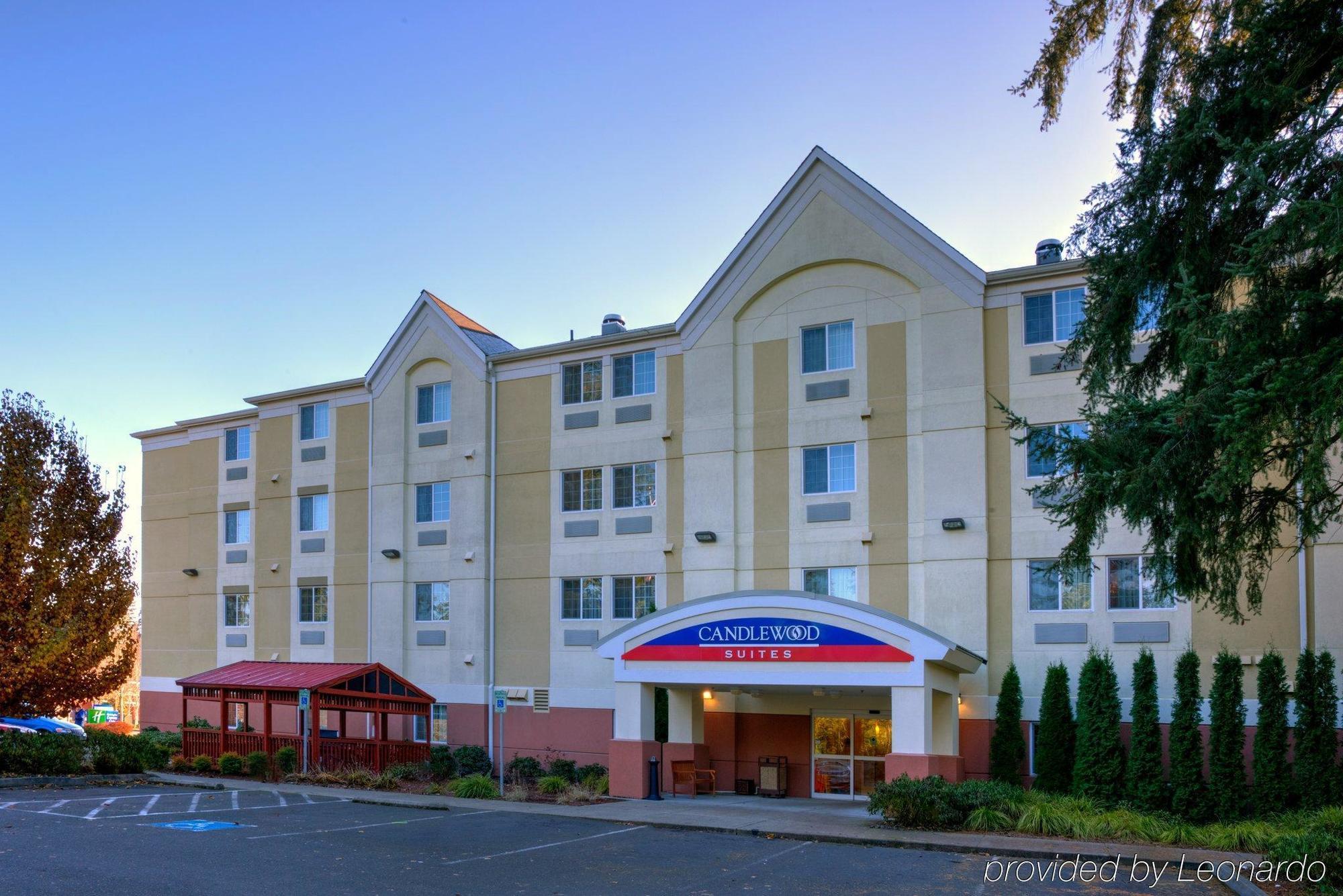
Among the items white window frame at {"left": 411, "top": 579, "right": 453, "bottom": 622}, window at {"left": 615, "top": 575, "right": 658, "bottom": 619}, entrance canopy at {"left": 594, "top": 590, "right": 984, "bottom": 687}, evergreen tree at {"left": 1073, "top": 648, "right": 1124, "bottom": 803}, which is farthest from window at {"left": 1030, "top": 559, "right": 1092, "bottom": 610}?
white window frame at {"left": 411, "top": 579, "right": 453, "bottom": 622}

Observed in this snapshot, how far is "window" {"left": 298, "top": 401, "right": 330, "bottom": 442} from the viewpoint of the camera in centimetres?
3447

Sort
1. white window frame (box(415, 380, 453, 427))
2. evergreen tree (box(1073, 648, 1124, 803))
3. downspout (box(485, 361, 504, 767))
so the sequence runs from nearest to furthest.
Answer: evergreen tree (box(1073, 648, 1124, 803)), downspout (box(485, 361, 504, 767)), white window frame (box(415, 380, 453, 427))

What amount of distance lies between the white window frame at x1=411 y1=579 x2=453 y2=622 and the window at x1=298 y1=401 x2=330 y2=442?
5.70 m

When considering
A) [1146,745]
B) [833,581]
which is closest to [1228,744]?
[1146,745]

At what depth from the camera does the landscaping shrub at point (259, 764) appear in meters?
27.5

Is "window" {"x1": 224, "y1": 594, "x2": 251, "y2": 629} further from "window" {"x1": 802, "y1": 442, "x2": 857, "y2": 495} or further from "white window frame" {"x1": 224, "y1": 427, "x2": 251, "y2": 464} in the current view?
"window" {"x1": 802, "y1": 442, "x2": 857, "y2": 495}

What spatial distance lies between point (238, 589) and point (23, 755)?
1049cm

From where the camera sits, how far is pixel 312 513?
1351 inches

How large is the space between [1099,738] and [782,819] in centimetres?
606

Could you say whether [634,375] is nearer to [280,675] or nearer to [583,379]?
[583,379]

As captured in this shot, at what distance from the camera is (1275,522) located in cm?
1499

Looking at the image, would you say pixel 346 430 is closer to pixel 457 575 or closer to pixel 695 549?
pixel 457 575

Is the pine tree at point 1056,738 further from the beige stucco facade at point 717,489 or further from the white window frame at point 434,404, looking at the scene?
the white window frame at point 434,404

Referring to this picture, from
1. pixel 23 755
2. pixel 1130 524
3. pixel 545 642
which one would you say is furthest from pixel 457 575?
pixel 1130 524
